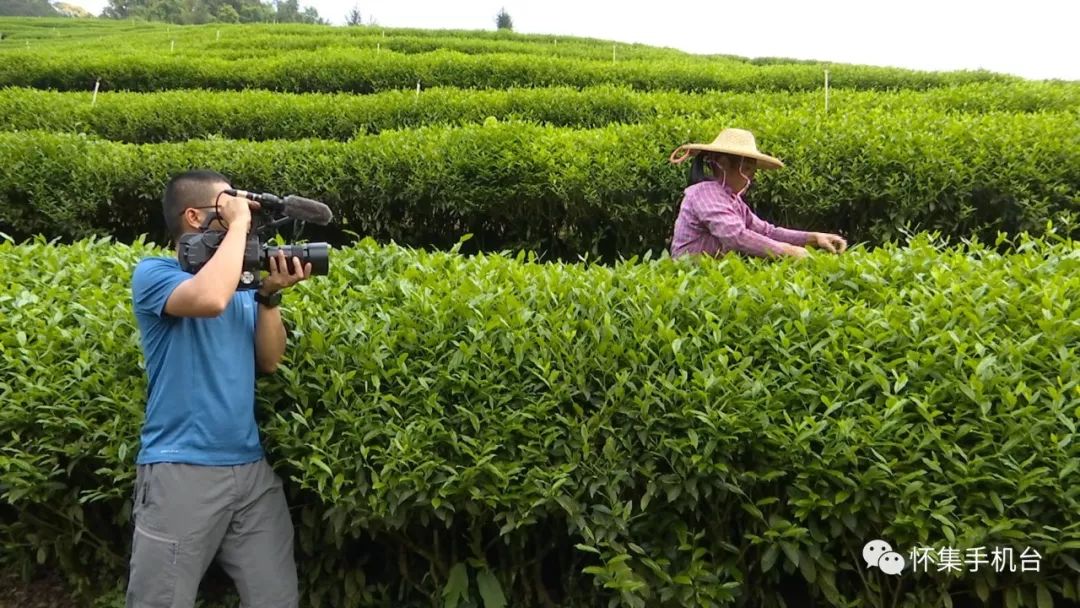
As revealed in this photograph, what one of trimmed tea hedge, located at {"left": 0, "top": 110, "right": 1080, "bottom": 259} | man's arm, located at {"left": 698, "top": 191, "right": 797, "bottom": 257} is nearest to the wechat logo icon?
man's arm, located at {"left": 698, "top": 191, "right": 797, "bottom": 257}

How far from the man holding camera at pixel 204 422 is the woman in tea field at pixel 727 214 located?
2087 millimetres

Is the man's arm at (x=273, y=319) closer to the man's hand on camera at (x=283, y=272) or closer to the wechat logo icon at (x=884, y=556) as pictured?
the man's hand on camera at (x=283, y=272)

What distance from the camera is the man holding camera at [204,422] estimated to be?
1.98 m

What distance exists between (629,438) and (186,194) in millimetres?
1509

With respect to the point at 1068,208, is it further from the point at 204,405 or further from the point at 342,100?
the point at 342,100

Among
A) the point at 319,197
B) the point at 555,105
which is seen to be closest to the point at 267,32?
the point at 555,105

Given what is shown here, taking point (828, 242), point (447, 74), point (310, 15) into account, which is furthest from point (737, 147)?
point (310, 15)

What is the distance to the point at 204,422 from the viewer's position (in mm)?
2037

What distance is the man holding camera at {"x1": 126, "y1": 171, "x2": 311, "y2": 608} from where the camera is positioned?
198 cm

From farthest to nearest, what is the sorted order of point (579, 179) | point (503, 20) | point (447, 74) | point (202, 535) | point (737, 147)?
point (503, 20) → point (447, 74) → point (579, 179) → point (737, 147) → point (202, 535)

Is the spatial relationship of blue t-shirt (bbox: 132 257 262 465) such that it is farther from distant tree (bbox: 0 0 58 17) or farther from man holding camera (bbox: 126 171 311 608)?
distant tree (bbox: 0 0 58 17)

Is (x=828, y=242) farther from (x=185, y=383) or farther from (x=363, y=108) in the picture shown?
(x=363, y=108)

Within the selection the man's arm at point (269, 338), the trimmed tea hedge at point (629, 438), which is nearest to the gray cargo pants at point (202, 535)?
the trimmed tea hedge at point (629, 438)

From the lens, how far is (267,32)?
21.0m
